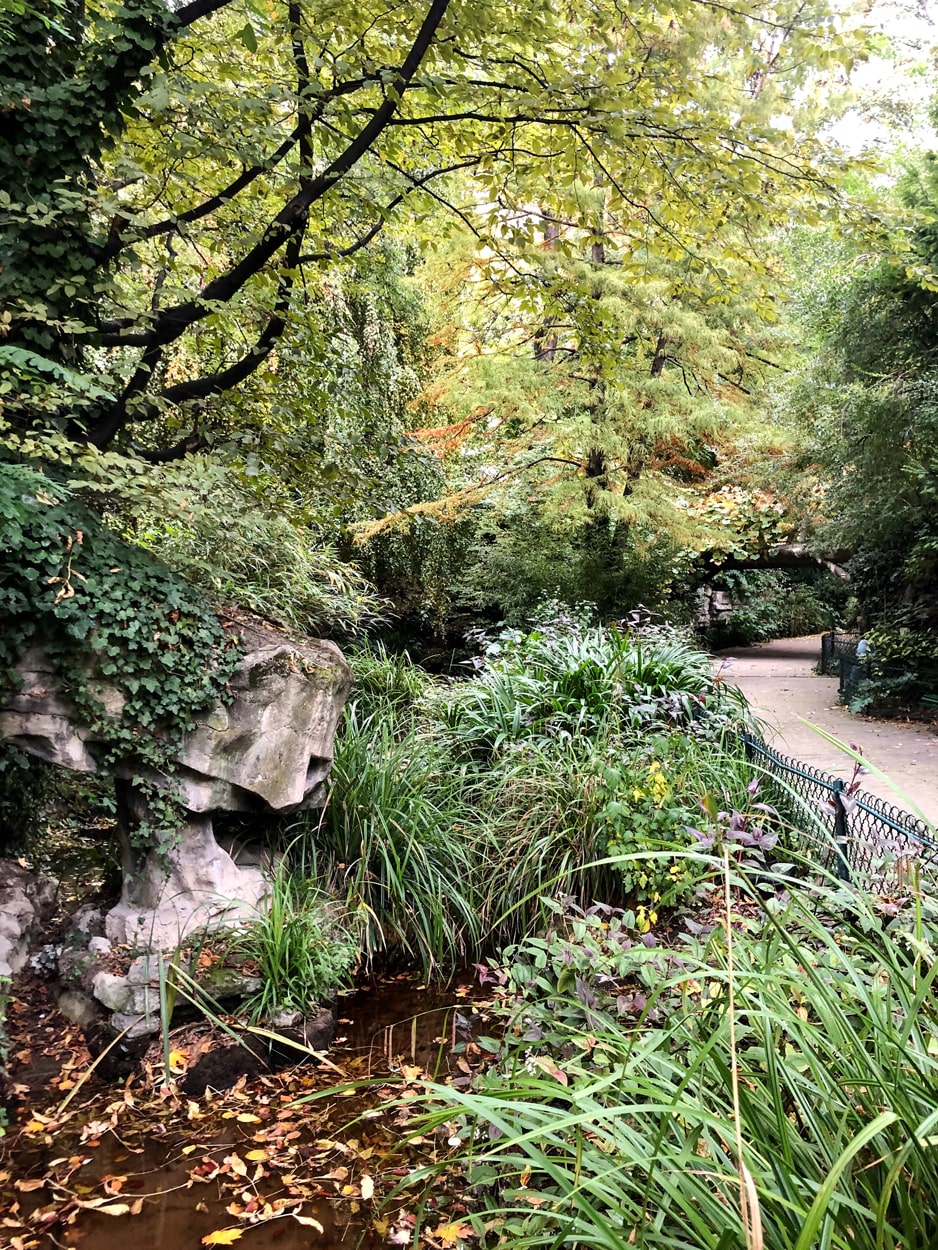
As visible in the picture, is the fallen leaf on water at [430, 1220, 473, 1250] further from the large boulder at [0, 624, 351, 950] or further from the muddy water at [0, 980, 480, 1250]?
the large boulder at [0, 624, 351, 950]

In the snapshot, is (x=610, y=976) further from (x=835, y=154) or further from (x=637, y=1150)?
(x=835, y=154)

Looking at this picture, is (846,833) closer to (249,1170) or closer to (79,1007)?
(249,1170)

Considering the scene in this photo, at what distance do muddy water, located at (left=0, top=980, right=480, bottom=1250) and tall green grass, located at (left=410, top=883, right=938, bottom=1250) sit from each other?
0.81 meters

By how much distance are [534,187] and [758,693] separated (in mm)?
8255

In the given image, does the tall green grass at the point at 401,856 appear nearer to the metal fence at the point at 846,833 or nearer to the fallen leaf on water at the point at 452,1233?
the fallen leaf on water at the point at 452,1233

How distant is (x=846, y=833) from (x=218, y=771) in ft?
9.35

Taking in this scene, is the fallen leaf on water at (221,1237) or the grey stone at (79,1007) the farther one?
the grey stone at (79,1007)

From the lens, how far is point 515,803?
425 centimetres

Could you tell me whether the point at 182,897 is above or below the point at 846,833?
below

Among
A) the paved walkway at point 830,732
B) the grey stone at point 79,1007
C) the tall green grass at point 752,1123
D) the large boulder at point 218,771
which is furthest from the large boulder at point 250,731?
the paved walkway at point 830,732

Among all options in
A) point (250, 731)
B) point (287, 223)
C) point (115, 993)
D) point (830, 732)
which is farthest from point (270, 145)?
point (830, 732)

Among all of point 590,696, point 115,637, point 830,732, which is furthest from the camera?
point 830,732

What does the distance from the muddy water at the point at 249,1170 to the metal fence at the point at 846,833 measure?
1.31m

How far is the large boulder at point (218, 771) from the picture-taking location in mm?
3234
